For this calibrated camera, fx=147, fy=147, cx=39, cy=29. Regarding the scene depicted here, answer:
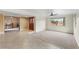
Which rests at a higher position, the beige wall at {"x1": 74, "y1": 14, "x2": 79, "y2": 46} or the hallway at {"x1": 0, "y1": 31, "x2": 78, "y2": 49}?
the beige wall at {"x1": 74, "y1": 14, "x2": 79, "y2": 46}

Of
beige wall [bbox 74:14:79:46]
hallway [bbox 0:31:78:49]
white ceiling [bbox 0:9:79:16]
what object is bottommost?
hallway [bbox 0:31:78:49]

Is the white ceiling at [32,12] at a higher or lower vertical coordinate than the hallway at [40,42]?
higher

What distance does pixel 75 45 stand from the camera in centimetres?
201

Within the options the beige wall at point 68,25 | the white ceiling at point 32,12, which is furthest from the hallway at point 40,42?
the white ceiling at point 32,12

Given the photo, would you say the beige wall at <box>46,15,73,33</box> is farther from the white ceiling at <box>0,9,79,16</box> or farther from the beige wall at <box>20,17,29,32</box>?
the beige wall at <box>20,17,29,32</box>

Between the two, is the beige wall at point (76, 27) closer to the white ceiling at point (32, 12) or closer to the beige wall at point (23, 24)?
the white ceiling at point (32, 12)

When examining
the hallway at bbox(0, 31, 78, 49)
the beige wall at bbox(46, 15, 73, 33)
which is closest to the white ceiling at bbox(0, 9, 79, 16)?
the beige wall at bbox(46, 15, 73, 33)

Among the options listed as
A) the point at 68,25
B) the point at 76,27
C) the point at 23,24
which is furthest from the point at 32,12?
the point at 76,27
